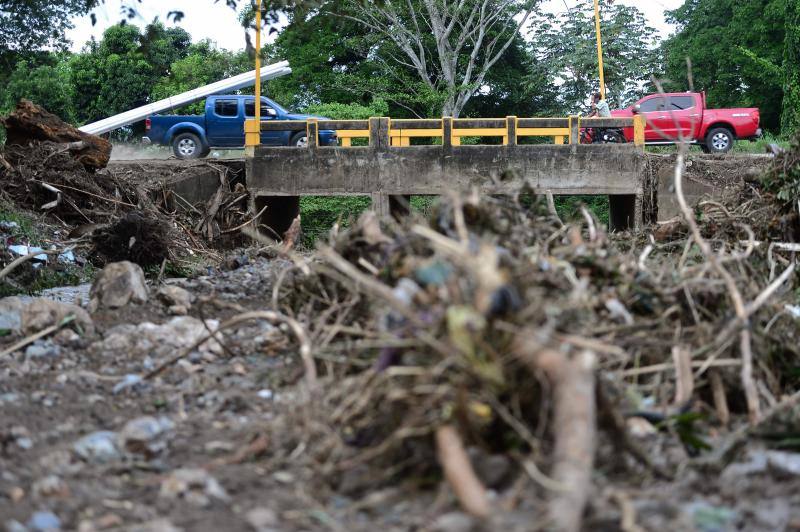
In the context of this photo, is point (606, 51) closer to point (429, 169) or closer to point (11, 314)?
point (429, 169)

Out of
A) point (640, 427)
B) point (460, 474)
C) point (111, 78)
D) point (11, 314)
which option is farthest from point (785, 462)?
point (111, 78)

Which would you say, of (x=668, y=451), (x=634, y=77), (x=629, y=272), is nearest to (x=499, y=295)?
(x=668, y=451)

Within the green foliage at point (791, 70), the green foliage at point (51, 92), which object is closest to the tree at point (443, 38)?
the green foliage at point (791, 70)

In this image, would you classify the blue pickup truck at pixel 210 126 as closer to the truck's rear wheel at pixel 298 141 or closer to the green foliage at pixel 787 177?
the truck's rear wheel at pixel 298 141

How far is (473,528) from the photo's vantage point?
7.84 ft

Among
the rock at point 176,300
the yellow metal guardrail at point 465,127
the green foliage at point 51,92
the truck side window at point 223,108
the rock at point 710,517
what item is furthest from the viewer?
the green foliage at point 51,92

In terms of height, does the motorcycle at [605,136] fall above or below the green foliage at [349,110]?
below

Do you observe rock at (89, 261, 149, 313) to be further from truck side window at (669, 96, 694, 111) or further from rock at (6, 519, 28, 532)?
truck side window at (669, 96, 694, 111)

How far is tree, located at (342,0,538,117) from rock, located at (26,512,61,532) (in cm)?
2584

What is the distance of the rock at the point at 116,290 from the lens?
20.2 ft

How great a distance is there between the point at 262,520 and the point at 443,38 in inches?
1071

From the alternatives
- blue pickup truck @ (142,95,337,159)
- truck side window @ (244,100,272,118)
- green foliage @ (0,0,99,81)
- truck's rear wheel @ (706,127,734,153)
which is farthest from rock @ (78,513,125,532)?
truck's rear wheel @ (706,127,734,153)

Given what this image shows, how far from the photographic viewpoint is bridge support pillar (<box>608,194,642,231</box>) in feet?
56.2

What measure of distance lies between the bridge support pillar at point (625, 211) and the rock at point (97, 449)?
45.8 ft
